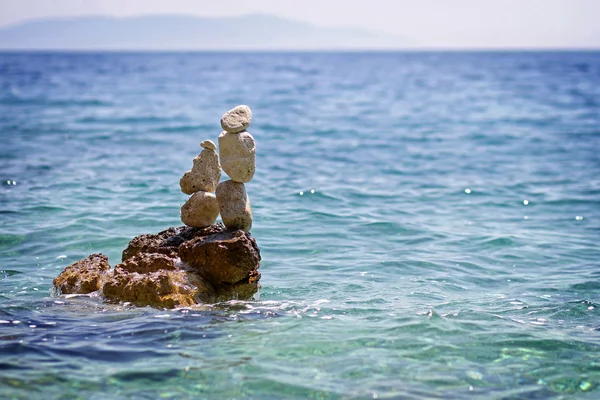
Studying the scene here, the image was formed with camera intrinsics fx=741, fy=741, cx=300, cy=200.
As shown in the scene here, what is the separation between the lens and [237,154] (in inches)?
280

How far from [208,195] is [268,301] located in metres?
1.23

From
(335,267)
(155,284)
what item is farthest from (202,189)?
(335,267)

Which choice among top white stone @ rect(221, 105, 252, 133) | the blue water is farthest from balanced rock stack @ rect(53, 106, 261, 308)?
the blue water

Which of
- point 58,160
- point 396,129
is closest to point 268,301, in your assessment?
point 58,160

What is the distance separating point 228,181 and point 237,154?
31 centimetres

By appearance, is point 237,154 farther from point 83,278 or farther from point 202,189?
point 83,278

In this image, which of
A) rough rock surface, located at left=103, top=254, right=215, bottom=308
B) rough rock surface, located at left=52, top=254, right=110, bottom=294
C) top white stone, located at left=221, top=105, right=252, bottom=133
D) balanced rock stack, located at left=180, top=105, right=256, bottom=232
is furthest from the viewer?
rough rock surface, located at left=52, top=254, right=110, bottom=294

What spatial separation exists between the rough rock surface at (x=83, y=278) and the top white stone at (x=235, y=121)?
1944mm

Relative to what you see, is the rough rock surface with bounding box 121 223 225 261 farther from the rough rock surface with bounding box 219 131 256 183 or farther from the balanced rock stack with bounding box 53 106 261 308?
the rough rock surface with bounding box 219 131 256 183

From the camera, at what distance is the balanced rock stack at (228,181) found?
708cm

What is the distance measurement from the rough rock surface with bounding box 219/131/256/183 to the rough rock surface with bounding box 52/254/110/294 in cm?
166

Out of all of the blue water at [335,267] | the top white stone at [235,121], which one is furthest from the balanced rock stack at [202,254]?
the blue water at [335,267]

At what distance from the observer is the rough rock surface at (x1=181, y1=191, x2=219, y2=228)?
7.34 meters

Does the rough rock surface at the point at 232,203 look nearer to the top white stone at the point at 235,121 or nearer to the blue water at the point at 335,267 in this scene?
the top white stone at the point at 235,121
